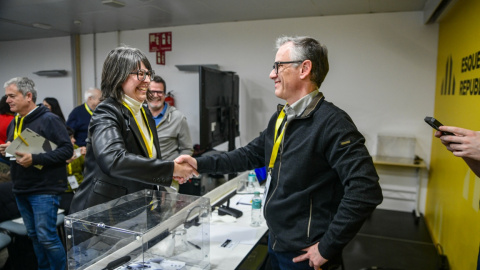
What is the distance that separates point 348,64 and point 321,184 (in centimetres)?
351

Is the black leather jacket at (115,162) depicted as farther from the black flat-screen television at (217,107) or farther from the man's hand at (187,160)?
the black flat-screen television at (217,107)

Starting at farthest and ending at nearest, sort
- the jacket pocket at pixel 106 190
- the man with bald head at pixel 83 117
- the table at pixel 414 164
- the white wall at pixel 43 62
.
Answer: the white wall at pixel 43 62
the man with bald head at pixel 83 117
the table at pixel 414 164
the jacket pocket at pixel 106 190

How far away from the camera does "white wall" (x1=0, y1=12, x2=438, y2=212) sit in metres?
4.09

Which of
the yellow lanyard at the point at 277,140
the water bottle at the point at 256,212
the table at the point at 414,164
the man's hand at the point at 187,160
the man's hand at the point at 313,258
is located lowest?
the table at the point at 414,164

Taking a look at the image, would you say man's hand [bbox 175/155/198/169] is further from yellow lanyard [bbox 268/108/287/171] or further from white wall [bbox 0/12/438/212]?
white wall [bbox 0/12/438/212]

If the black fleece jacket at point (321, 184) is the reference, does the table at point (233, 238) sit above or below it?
below

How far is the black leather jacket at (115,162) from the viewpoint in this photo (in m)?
1.29

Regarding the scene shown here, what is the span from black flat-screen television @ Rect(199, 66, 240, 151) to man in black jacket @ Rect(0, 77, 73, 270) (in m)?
1.09

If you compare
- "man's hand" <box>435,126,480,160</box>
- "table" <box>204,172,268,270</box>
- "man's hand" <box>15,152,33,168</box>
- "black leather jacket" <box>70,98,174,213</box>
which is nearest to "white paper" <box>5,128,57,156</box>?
"man's hand" <box>15,152,33,168</box>

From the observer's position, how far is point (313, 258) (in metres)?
1.18

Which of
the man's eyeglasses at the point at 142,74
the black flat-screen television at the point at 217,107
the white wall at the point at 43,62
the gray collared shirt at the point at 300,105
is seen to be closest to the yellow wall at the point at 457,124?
the gray collared shirt at the point at 300,105

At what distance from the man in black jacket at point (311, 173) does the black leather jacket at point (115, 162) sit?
488mm

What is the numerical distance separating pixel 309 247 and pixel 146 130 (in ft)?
2.97

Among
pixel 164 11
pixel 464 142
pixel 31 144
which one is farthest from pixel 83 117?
pixel 464 142
